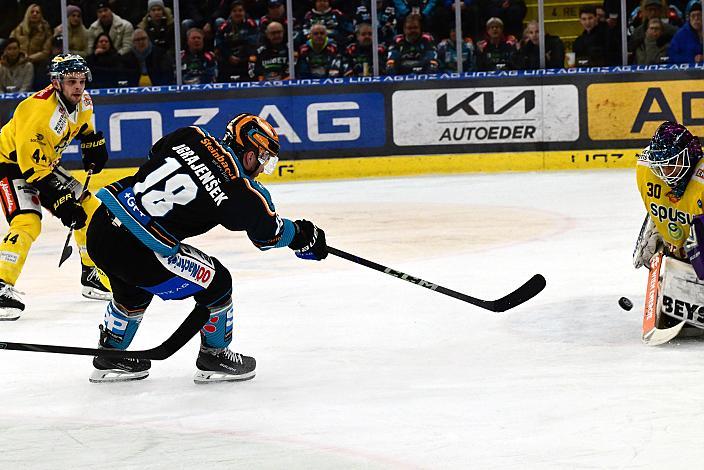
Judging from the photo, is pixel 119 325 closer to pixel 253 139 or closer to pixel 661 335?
pixel 253 139

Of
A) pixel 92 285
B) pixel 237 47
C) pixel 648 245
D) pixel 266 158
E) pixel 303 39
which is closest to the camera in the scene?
pixel 266 158

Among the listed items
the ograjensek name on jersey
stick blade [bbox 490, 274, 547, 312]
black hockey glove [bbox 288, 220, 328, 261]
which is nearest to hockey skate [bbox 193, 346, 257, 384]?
black hockey glove [bbox 288, 220, 328, 261]

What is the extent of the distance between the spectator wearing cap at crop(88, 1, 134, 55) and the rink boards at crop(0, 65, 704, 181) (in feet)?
1.52

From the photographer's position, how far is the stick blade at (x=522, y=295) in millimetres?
4941

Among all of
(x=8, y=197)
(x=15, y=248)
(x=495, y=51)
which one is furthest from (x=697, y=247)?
(x=495, y=51)

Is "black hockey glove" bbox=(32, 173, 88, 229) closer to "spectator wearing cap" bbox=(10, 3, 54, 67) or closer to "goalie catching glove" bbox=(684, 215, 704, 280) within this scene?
"goalie catching glove" bbox=(684, 215, 704, 280)

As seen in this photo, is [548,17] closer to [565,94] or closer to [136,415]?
[565,94]

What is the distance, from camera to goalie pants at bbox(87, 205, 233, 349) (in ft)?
13.6

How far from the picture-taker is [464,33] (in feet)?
37.9

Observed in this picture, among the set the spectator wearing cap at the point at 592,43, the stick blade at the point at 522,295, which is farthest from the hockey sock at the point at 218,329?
the spectator wearing cap at the point at 592,43

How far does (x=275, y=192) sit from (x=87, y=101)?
4708mm

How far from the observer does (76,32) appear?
11.5 m

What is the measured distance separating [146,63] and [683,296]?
8.08 metres

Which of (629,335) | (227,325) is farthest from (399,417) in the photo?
(629,335)
